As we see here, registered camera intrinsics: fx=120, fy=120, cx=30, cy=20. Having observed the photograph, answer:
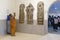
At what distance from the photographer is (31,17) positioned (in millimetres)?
8195

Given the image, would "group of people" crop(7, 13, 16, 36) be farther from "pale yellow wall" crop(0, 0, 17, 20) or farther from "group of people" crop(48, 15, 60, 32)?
"group of people" crop(48, 15, 60, 32)

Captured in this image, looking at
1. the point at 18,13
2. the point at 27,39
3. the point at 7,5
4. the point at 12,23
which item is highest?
the point at 7,5

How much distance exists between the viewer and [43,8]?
7875 mm

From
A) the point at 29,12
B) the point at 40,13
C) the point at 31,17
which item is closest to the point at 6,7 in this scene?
the point at 29,12

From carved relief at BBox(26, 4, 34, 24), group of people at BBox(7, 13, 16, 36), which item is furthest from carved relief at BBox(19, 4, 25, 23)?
group of people at BBox(7, 13, 16, 36)

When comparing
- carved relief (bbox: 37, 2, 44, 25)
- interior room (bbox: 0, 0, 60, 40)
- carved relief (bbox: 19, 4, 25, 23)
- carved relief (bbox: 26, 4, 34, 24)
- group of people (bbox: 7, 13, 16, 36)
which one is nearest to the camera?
group of people (bbox: 7, 13, 16, 36)

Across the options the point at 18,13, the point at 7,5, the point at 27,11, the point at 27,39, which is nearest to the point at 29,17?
the point at 27,11

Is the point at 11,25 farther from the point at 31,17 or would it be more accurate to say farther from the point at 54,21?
the point at 54,21

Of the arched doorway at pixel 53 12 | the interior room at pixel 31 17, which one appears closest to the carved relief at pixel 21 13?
the interior room at pixel 31 17

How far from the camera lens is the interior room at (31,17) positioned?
7590mm

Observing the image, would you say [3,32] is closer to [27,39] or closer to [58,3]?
[27,39]

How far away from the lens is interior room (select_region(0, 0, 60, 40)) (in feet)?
24.9

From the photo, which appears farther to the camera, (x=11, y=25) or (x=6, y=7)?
(x=6, y=7)

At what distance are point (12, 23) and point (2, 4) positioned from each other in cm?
140
